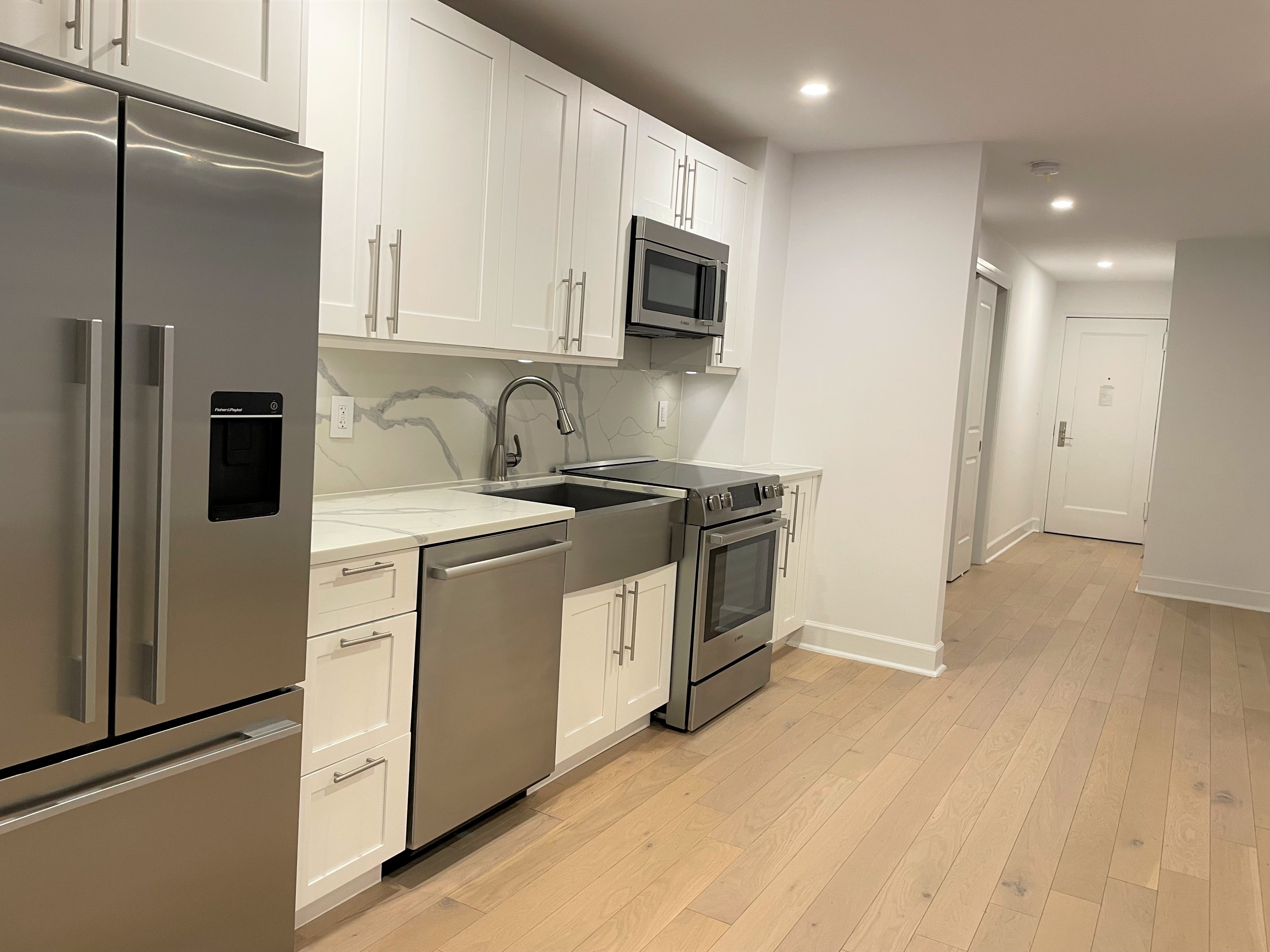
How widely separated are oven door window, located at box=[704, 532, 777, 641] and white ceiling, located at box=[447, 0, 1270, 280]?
1.78 m

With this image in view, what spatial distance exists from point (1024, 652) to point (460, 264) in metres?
3.69

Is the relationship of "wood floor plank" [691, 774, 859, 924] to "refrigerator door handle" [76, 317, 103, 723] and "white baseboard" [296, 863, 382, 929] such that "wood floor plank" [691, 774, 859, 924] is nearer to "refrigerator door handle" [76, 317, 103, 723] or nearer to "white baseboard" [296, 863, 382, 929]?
"white baseboard" [296, 863, 382, 929]

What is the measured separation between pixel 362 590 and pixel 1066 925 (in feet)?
6.49

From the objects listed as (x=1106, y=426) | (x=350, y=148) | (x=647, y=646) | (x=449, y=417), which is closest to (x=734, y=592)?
(x=647, y=646)

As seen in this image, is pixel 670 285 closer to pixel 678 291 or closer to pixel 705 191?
pixel 678 291

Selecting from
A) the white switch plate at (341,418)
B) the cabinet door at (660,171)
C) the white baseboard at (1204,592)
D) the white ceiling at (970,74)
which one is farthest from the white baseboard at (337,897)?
the white baseboard at (1204,592)

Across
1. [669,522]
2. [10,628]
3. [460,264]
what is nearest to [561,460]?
[669,522]

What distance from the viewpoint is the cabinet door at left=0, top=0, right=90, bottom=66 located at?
1.37 metres

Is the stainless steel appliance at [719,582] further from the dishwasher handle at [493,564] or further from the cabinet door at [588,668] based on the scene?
the dishwasher handle at [493,564]

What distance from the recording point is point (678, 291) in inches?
142

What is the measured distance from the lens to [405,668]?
217 centimetres

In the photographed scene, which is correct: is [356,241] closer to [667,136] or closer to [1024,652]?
[667,136]

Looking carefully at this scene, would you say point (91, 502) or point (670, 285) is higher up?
point (670, 285)

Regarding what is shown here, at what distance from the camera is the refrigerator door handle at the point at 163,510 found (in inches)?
59.5
